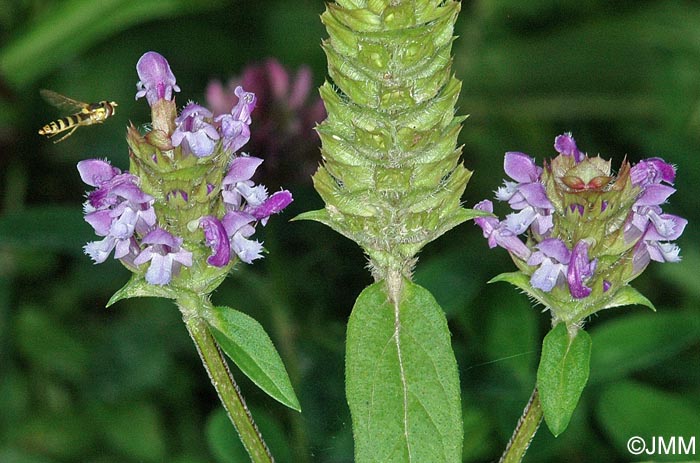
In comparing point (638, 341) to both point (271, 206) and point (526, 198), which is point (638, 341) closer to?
point (526, 198)

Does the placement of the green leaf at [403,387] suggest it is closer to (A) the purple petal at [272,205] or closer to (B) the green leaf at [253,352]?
(B) the green leaf at [253,352]

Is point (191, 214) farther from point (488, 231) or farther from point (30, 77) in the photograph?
point (30, 77)

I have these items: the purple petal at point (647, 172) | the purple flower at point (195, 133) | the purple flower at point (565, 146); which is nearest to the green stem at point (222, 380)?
the purple flower at point (195, 133)

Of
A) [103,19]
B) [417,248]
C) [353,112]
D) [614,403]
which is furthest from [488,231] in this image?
[103,19]

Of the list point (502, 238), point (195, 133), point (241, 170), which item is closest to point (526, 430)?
point (502, 238)

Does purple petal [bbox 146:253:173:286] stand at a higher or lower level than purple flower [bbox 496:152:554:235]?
higher

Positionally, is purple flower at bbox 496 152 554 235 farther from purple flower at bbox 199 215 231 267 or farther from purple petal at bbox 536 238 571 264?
purple flower at bbox 199 215 231 267

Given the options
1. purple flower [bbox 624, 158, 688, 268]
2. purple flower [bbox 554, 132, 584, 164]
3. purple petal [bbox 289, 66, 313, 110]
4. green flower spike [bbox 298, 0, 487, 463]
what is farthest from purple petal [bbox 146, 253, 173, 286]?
purple petal [bbox 289, 66, 313, 110]
